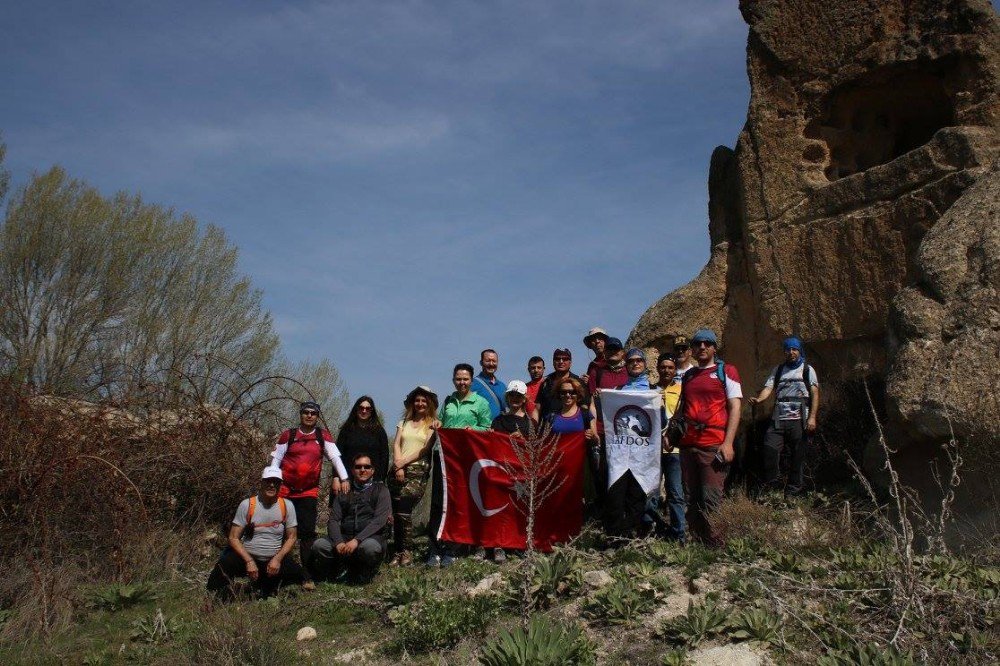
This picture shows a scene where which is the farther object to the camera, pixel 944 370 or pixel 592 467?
pixel 592 467

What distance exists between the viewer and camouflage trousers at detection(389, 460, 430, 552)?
313 inches

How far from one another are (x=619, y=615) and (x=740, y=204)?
8135 millimetres

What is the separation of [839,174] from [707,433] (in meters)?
6.26

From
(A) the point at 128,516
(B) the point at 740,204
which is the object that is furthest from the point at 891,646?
(B) the point at 740,204

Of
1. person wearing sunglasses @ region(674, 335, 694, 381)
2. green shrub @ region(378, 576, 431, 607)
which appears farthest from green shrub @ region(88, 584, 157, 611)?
person wearing sunglasses @ region(674, 335, 694, 381)

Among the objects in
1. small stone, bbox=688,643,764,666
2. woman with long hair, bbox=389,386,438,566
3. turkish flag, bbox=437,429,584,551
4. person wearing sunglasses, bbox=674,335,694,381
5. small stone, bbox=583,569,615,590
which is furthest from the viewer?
person wearing sunglasses, bbox=674,335,694,381

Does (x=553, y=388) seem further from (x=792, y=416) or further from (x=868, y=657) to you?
(x=868, y=657)

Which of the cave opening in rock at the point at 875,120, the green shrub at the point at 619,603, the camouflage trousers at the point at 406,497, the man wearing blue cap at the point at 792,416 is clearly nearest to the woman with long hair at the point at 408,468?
the camouflage trousers at the point at 406,497

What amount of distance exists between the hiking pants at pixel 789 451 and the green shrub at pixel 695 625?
3.11 metres

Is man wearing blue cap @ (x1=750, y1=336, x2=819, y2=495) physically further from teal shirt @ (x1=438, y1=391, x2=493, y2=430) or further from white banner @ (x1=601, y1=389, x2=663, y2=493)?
teal shirt @ (x1=438, y1=391, x2=493, y2=430)

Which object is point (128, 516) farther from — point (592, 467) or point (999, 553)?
point (999, 553)

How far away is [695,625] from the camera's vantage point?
5195mm

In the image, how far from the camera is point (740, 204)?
1245 cm

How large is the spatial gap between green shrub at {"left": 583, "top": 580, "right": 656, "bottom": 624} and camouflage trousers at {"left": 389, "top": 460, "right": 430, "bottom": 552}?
2562 millimetres
